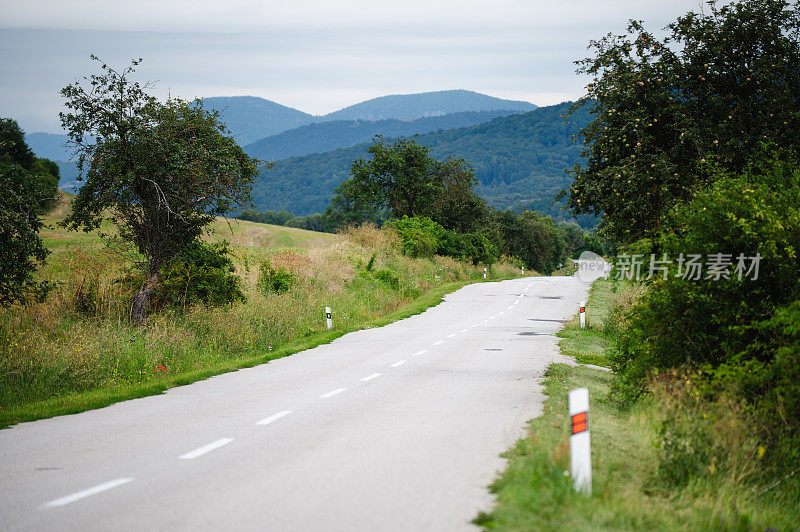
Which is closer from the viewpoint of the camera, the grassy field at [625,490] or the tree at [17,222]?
the grassy field at [625,490]

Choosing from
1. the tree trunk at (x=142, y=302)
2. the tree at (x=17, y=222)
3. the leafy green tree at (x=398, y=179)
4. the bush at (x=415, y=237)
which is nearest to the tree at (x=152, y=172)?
the tree trunk at (x=142, y=302)

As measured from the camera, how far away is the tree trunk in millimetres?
18031

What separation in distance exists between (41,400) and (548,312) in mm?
22453

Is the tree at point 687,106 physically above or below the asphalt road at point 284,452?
above

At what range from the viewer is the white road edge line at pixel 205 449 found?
714 centimetres

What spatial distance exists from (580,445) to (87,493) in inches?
171

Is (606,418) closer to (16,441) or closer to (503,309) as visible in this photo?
(16,441)

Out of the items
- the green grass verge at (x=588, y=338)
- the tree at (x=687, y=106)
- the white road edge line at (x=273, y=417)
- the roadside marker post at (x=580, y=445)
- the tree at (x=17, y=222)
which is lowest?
the green grass verge at (x=588, y=338)

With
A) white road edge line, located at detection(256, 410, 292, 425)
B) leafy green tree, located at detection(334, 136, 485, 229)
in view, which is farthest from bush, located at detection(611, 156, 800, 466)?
leafy green tree, located at detection(334, 136, 485, 229)

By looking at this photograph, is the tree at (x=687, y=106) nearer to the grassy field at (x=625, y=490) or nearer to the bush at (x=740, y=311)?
the bush at (x=740, y=311)

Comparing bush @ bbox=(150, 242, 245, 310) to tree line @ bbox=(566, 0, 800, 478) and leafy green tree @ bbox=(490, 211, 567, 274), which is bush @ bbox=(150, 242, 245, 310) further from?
leafy green tree @ bbox=(490, 211, 567, 274)

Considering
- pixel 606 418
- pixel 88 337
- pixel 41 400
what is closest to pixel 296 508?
pixel 606 418

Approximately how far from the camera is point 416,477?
6227mm

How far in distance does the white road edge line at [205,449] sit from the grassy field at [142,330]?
3.57m
